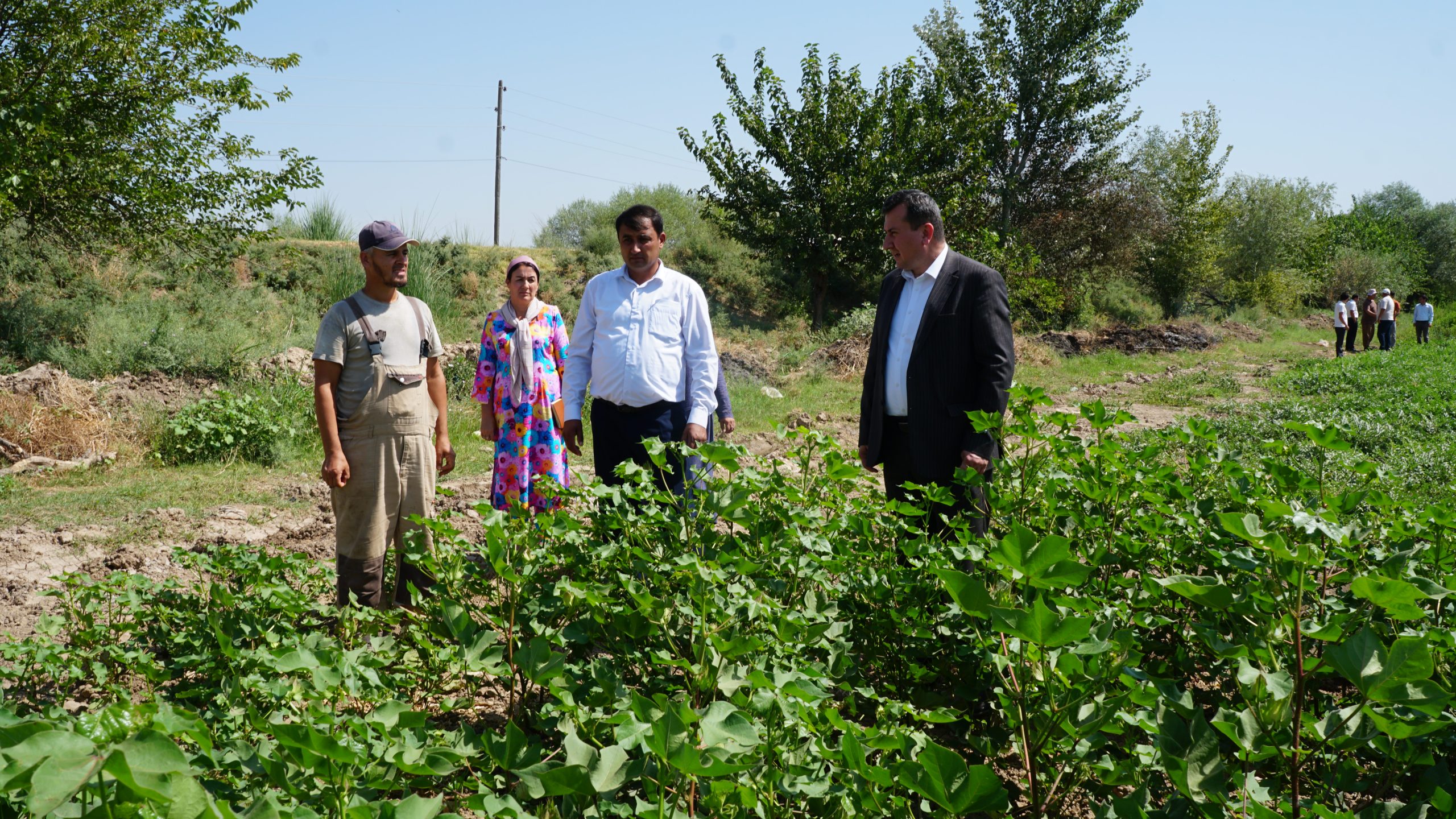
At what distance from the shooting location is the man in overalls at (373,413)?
3.42 m

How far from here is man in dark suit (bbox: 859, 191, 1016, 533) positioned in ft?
10.7

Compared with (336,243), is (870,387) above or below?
below

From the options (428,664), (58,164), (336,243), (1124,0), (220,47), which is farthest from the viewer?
(1124,0)

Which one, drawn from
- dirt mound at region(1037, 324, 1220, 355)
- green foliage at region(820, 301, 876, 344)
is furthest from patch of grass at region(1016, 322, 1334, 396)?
green foliage at region(820, 301, 876, 344)

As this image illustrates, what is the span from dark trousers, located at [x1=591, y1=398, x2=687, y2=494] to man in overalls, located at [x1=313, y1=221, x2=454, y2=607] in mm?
737

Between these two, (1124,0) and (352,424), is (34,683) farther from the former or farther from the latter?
(1124,0)

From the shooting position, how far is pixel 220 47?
9.89 metres

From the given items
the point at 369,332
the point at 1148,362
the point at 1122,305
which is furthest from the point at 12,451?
the point at 1122,305

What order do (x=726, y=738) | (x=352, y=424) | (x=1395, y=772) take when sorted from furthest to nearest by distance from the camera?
1. (x=352, y=424)
2. (x=1395, y=772)
3. (x=726, y=738)

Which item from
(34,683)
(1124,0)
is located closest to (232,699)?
(34,683)

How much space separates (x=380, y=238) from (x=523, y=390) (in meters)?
1.23

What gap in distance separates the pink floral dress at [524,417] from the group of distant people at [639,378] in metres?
0.37

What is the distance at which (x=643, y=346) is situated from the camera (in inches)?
152

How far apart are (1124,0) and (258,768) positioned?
1024 inches
